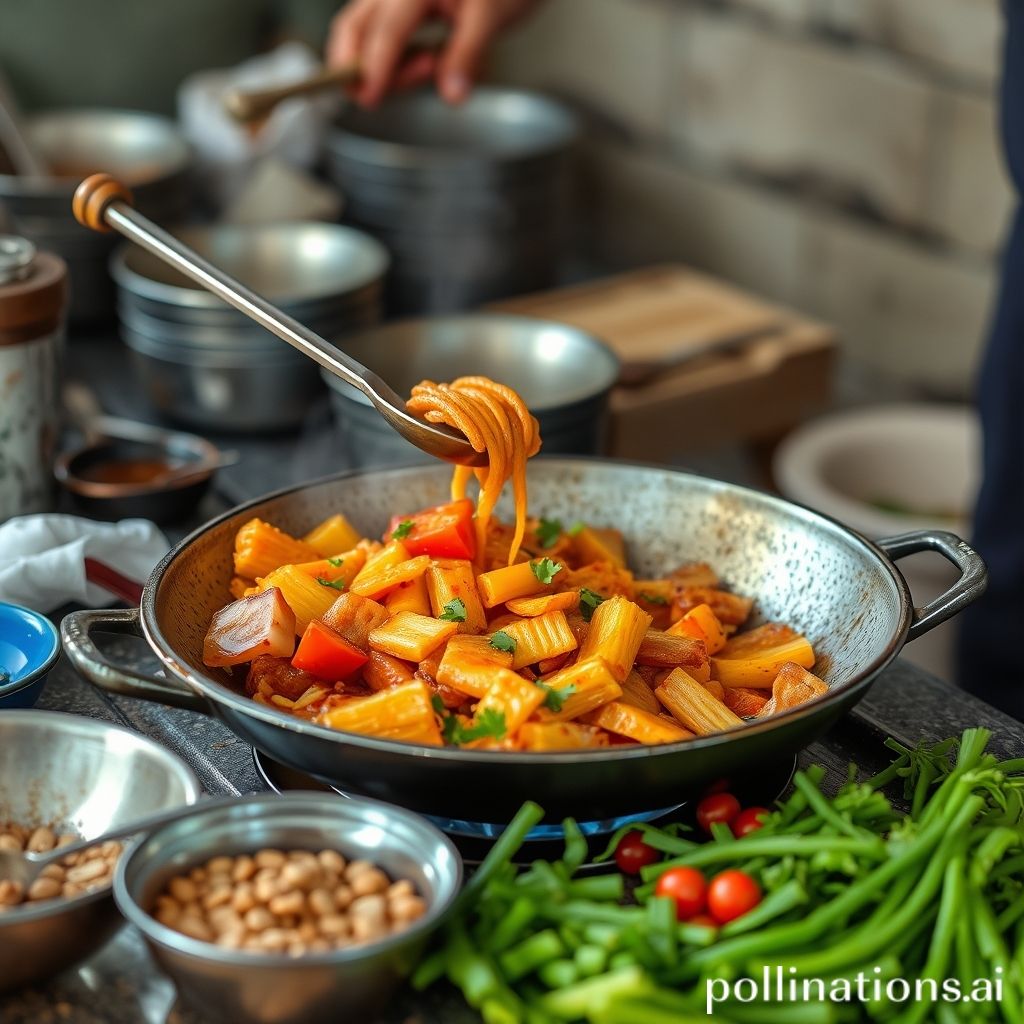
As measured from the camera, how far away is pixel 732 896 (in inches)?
44.8

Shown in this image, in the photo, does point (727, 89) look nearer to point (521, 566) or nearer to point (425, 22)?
point (425, 22)

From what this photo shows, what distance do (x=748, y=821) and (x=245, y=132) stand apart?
2.22 m

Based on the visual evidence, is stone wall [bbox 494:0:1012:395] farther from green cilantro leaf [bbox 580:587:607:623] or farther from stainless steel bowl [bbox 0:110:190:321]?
green cilantro leaf [bbox 580:587:607:623]

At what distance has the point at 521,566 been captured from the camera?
1480 millimetres

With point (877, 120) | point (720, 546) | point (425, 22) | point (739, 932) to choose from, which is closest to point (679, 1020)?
point (739, 932)

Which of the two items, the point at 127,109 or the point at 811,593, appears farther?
the point at 127,109

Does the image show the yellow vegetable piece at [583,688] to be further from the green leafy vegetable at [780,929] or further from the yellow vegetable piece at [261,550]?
the yellow vegetable piece at [261,550]

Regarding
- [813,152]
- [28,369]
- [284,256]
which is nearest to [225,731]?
[28,369]

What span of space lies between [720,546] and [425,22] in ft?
5.03

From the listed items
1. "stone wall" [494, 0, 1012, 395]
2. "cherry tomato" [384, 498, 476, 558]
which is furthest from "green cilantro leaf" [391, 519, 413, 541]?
"stone wall" [494, 0, 1012, 395]

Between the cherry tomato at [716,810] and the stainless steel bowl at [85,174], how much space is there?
5.75 ft

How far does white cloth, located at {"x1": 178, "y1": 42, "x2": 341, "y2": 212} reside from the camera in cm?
303

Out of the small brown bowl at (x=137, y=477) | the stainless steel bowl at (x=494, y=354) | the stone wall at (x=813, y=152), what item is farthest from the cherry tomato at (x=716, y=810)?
the stone wall at (x=813, y=152)

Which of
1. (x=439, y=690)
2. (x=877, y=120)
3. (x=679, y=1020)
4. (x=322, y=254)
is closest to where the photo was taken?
(x=679, y=1020)
